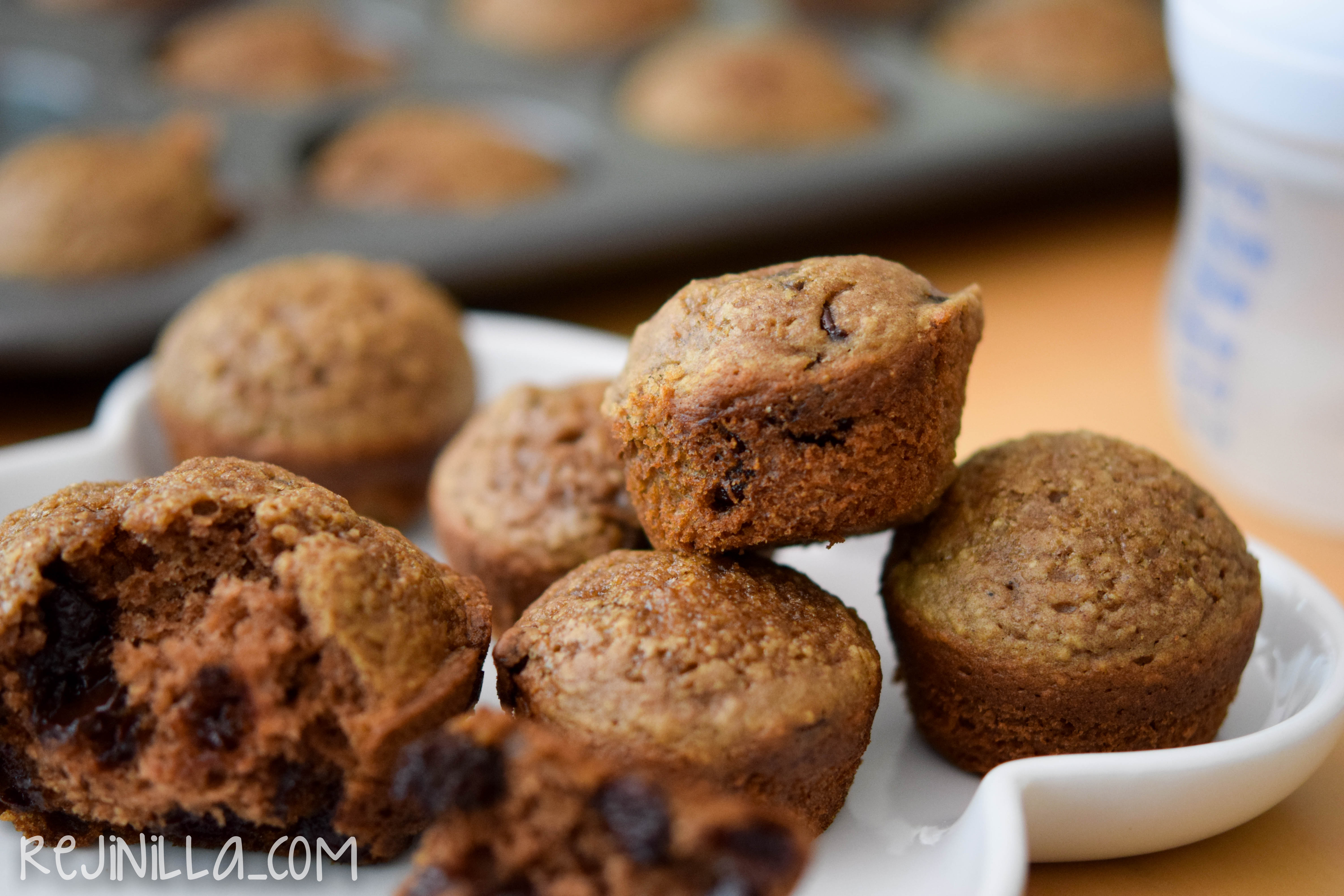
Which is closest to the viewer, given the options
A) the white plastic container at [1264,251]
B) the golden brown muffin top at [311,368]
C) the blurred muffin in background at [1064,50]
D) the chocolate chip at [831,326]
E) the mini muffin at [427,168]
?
the chocolate chip at [831,326]

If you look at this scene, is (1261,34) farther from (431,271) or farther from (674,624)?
(431,271)

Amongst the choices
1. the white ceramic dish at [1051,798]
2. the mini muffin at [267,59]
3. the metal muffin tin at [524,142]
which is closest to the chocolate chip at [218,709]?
the white ceramic dish at [1051,798]

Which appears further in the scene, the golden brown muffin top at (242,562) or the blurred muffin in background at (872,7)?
the blurred muffin in background at (872,7)

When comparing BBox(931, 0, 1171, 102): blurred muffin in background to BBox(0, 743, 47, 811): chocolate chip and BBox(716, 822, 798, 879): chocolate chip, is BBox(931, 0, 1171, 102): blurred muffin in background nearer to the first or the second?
BBox(716, 822, 798, 879): chocolate chip

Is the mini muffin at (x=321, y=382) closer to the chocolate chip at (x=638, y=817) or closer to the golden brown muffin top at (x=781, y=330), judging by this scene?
the golden brown muffin top at (x=781, y=330)

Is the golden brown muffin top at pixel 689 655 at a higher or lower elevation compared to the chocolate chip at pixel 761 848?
lower

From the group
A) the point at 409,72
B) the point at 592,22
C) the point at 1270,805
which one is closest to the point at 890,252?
the point at 592,22

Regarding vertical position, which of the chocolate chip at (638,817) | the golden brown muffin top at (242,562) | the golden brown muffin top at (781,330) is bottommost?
the chocolate chip at (638,817)
